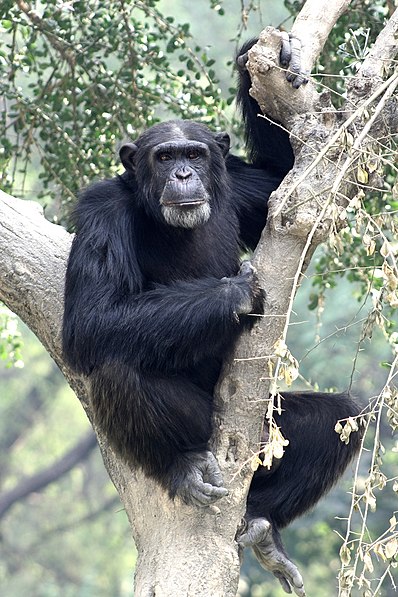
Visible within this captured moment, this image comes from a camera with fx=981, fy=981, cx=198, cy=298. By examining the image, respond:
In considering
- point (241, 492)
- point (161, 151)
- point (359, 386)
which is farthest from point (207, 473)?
point (359, 386)

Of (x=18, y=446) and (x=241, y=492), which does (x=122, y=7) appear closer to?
(x=241, y=492)

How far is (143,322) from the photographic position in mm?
4582

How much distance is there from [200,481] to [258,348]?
624mm

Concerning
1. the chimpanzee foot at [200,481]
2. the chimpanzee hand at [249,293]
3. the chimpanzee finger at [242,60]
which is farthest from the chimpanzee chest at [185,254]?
the chimpanzee foot at [200,481]

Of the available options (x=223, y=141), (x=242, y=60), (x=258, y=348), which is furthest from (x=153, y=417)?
(x=242, y=60)

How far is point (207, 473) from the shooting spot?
14.1ft

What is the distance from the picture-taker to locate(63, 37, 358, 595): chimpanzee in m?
4.50

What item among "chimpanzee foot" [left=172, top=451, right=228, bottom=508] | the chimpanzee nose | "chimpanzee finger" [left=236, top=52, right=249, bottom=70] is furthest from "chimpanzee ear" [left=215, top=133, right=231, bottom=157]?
"chimpanzee foot" [left=172, top=451, right=228, bottom=508]

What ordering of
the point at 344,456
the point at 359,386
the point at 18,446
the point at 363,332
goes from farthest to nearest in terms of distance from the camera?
the point at 18,446
the point at 359,386
the point at 344,456
the point at 363,332

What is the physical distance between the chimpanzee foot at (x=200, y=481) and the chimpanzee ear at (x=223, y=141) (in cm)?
187

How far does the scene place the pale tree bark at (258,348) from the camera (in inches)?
164

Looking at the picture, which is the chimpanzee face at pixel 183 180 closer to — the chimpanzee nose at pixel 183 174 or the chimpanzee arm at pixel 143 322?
the chimpanzee nose at pixel 183 174

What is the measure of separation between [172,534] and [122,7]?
4.08m

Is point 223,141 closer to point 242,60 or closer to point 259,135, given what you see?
point 259,135
